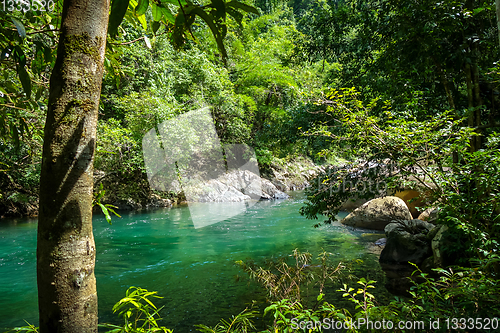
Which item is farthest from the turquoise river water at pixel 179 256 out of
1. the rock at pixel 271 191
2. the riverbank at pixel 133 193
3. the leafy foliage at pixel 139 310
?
the rock at pixel 271 191

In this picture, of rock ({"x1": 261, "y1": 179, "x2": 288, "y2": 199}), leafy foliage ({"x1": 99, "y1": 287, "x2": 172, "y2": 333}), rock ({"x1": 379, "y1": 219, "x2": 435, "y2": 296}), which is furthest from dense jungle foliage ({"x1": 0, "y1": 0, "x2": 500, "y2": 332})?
rock ({"x1": 261, "y1": 179, "x2": 288, "y2": 199})

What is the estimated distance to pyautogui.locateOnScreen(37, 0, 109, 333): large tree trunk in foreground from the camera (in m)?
0.80

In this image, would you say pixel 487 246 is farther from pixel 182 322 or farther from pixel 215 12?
pixel 182 322

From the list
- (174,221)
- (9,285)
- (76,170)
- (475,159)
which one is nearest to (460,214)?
(475,159)

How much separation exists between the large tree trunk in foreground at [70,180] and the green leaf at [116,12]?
0.02m

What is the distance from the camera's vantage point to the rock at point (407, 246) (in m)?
5.44

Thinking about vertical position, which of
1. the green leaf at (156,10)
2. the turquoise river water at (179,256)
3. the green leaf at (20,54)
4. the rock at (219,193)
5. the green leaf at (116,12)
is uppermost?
the green leaf at (156,10)

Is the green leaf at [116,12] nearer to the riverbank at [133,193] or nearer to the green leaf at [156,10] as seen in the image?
the green leaf at [156,10]

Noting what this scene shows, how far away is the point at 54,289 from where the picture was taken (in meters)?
0.80

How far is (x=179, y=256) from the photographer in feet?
22.2

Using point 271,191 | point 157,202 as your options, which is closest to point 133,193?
point 157,202

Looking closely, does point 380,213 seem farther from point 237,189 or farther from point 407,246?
point 237,189

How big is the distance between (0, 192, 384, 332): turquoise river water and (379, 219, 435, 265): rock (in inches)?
17.3

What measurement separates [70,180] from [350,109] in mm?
3396
